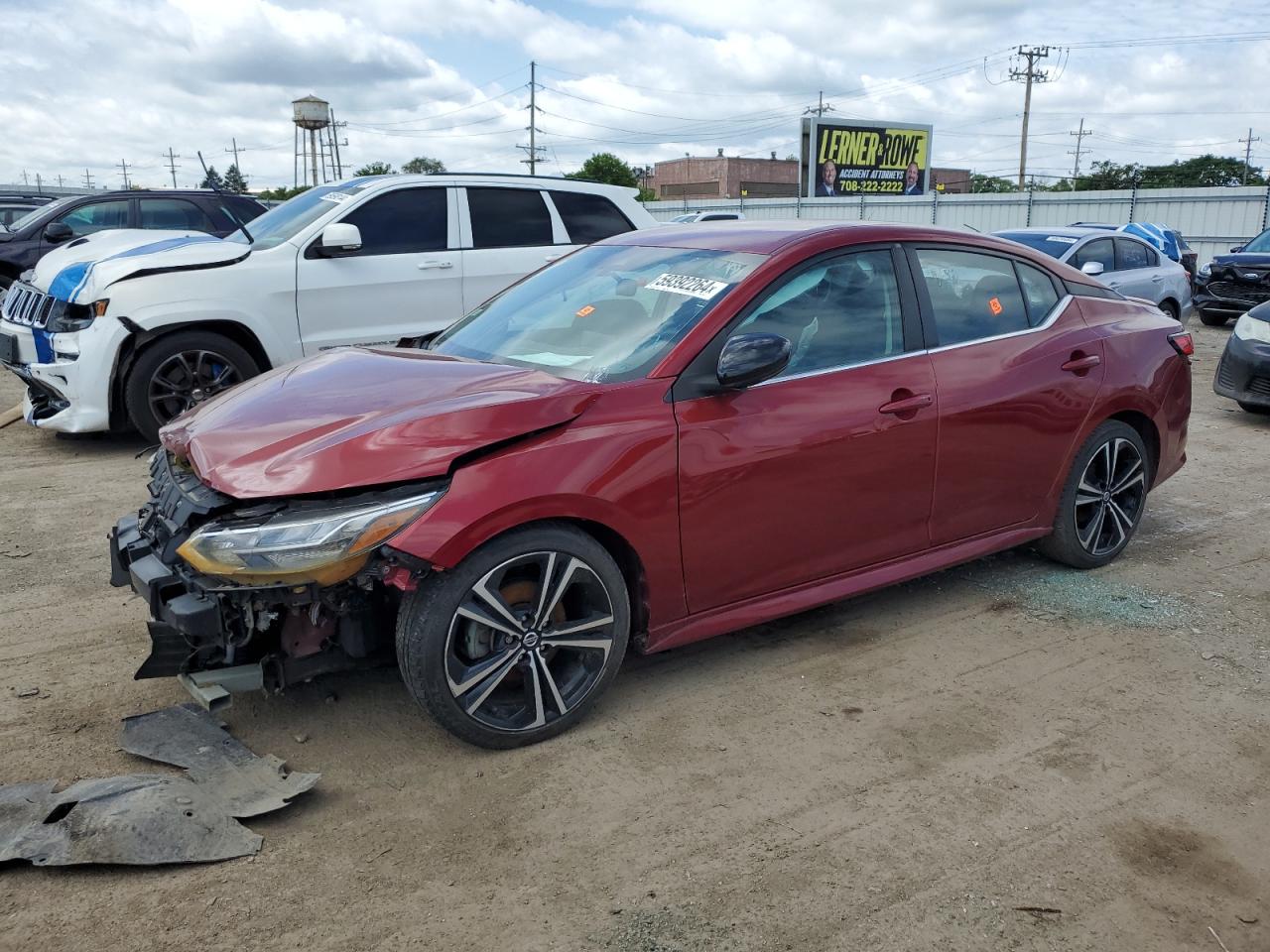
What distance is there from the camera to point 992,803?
319cm

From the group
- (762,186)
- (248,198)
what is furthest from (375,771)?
(762,186)

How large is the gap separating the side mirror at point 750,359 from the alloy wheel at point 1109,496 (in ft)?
7.06

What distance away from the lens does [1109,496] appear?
5.17 meters

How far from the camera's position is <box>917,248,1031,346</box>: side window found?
4.41m

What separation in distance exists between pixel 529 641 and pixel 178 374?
5.01 m

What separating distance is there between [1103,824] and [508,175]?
6892 millimetres

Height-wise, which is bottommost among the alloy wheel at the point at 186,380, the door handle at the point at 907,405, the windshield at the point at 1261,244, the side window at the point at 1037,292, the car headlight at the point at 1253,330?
the alloy wheel at the point at 186,380

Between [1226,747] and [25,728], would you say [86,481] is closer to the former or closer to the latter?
[25,728]

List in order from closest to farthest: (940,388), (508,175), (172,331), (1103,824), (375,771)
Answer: (1103,824), (375,771), (940,388), (172,331), (508,175)

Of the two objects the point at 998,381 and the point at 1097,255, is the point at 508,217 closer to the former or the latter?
the point at 998,381

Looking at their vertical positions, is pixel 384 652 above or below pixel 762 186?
below

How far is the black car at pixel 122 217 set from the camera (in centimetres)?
1154

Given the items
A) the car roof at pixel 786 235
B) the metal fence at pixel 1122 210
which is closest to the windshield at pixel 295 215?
the car roof at pixel 786 235

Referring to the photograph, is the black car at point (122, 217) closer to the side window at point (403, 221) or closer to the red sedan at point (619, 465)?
the side window at point (403, 221)
